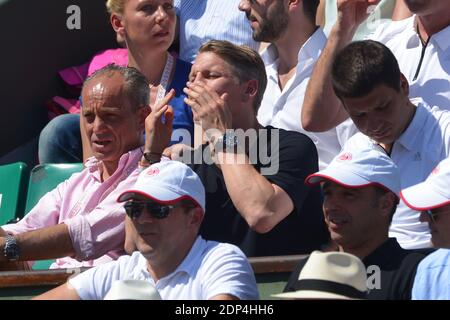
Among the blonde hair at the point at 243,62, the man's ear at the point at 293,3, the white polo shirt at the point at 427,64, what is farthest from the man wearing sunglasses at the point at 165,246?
the man's ear at the point at 293,3

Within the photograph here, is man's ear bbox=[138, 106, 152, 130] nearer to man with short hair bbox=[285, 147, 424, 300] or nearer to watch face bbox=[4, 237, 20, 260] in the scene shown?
watch face bbox=[4, 237, 20, 260]

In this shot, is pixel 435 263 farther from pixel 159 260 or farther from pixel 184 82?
pixel 184 82

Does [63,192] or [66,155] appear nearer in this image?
[63,192]

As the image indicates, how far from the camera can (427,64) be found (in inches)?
195

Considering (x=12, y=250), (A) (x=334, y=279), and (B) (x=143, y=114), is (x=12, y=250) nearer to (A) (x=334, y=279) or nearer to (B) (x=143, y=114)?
(B) (x=143, y=114)

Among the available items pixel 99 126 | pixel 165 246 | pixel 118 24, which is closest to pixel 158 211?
pixel 165 246

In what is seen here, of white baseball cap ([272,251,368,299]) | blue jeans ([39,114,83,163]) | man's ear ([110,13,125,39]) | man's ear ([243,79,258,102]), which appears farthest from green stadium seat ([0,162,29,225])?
white baseball cap ([272,251,368,299])

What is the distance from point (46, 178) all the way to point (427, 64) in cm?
199

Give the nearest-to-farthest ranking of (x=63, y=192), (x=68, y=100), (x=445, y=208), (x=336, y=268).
Answer: (x=336, y=268), (x=445, y=208), (x=63, y=192), (x=68, y=100)

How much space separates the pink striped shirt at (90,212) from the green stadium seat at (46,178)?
40 cm

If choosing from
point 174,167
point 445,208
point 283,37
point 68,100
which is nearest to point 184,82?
point 283,37

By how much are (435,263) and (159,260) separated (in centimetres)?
100

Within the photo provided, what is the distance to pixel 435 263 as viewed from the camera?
3768 millimetres

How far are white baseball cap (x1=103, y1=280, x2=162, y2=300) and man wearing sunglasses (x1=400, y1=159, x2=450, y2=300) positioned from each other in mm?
821
